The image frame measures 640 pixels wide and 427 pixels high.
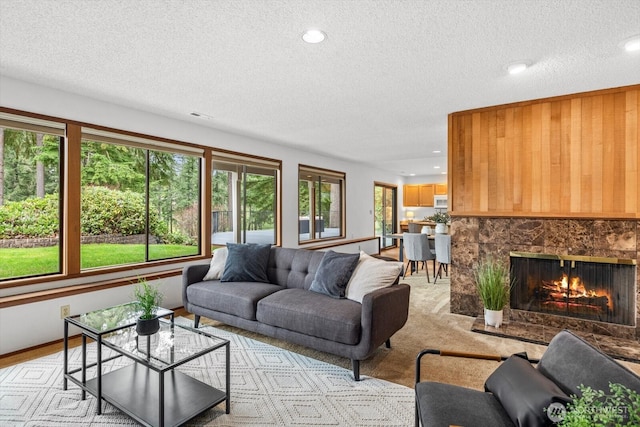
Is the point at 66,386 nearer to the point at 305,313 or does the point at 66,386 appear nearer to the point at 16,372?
the point at 16,372

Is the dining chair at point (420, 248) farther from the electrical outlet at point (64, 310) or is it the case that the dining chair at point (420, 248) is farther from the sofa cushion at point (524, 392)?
the electrical outlet at point (64, 310)

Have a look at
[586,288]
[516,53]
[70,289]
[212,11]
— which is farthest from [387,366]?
[70,289]

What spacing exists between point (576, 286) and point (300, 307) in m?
2.94

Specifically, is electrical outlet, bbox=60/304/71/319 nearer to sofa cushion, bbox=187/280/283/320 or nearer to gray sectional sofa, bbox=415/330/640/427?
sofa cushion, bbox=187/280/283/320

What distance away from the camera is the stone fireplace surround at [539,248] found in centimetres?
327

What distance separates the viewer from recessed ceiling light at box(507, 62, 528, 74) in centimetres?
265

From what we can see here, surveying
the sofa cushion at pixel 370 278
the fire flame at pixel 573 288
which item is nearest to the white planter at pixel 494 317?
the fire flame at pixel 573 288

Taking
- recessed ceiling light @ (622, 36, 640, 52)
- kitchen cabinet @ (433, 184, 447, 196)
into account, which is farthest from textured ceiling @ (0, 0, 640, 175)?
kitchen cabinet @ (433, 184, 447, 196)

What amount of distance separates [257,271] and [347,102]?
81.6 inches

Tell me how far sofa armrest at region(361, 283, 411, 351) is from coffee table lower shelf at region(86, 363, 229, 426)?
1093mm

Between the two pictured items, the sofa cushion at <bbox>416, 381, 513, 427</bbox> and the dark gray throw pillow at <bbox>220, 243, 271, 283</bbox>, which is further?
the dark gray throw pillow at <bbox>220, 243, 271, 283</bbox>

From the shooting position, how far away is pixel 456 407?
1.48 metres

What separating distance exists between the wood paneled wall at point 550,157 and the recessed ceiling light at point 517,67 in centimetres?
103

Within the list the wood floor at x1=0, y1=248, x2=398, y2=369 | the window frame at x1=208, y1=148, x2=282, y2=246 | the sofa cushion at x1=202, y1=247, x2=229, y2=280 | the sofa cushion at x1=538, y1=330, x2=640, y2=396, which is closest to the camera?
the sofa cushion at x1=538, y1=330, x2=640, y2=396
